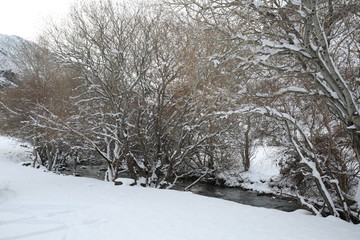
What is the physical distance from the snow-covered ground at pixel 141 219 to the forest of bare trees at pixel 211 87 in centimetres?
258

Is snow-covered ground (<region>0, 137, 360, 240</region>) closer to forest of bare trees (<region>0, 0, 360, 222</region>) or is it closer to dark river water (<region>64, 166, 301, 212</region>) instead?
forest of bare trees (<region>0, 0, 360, 222</region>)

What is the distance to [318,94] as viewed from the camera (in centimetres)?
621

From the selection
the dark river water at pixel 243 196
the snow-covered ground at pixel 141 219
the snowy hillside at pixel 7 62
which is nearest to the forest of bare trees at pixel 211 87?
the dark river water at pixel 243 196

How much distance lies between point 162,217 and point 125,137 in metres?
6.02

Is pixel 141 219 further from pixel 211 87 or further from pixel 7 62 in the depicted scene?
pixel 7 62

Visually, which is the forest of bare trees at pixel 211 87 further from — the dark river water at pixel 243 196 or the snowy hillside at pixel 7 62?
the snowy hillside at pixel 7 62

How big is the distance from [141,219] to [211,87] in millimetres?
4862

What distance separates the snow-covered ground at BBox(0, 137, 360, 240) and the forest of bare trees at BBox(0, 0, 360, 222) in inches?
101

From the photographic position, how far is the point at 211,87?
28.5 ft

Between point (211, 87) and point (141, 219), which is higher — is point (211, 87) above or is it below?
above

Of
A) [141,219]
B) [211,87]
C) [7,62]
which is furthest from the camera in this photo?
[7,62]

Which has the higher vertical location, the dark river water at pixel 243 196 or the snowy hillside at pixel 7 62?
the snowy hillside at pixel 7 62

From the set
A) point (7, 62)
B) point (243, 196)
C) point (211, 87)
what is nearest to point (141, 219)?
point (211, 87)

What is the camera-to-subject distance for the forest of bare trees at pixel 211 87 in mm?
6125
